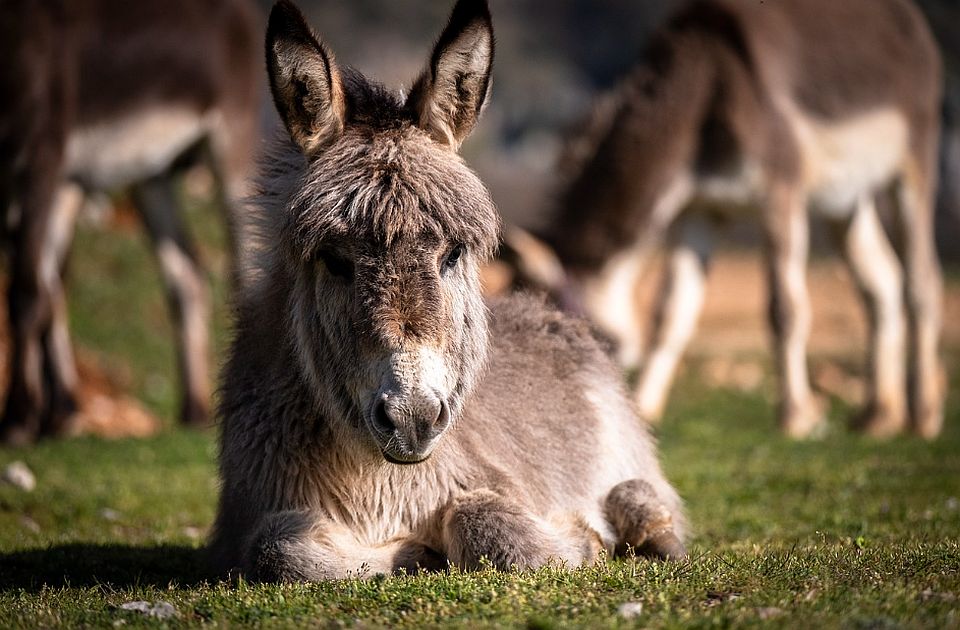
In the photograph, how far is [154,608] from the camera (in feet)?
13.9

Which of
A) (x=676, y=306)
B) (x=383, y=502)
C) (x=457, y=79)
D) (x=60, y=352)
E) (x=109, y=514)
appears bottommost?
(x=60, y=352)

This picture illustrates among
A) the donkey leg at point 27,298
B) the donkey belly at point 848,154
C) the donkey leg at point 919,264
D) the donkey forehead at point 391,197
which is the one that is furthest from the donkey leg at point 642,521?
the donkey leg at point 919,264

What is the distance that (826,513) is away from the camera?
7262 mm

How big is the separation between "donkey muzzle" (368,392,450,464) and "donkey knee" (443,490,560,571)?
0.60 meters

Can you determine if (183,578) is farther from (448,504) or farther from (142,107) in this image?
(142,107)

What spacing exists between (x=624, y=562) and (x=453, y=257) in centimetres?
143

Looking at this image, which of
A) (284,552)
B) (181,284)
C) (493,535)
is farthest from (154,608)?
(181,284)

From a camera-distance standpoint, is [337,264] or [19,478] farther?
[19,478]

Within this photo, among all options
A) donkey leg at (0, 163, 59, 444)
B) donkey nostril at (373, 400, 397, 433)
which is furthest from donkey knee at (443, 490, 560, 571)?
donkey leg at (0, 163, 59, 444)

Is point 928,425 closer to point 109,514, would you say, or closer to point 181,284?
point 181,284

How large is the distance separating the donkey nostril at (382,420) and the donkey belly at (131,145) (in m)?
7.92

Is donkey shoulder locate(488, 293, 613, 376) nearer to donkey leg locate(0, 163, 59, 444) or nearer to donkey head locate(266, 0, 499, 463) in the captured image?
donkey head locate(266, 0, 499, 463)

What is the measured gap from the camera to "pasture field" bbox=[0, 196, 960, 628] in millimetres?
3986

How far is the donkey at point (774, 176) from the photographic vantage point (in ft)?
40.0
